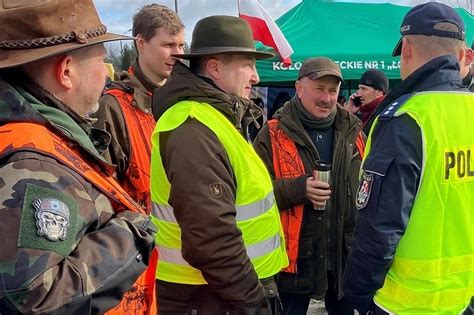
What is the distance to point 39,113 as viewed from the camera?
4.37ft

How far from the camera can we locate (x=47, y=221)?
44.9 inches

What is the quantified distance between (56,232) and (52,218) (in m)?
0.04

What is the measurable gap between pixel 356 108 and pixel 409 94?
3834 millimetres

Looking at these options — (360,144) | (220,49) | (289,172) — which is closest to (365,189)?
(220,49)

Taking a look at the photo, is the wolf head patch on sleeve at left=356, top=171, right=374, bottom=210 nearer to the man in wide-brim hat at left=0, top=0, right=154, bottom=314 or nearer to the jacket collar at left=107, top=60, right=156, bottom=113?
the man in wide-brim hat at left=0, top=0, right=154, bottom=314

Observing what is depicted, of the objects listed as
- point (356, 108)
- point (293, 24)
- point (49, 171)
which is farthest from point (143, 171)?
point (293, 24)

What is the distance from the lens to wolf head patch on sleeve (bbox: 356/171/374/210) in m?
2.15

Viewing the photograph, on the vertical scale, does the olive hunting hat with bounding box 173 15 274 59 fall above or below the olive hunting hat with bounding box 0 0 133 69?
above

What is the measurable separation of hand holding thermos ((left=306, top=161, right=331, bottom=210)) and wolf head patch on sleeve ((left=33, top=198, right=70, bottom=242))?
78.9 inches

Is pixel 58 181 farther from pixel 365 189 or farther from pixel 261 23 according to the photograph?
pixel 261 23

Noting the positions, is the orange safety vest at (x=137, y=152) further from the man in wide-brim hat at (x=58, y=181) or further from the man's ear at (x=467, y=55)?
the man's ear at (x=467, y=55)

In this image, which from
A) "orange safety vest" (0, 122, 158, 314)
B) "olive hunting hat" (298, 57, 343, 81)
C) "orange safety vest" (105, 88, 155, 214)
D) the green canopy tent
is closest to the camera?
"orange safety vest" (0, 122, 158, 314)

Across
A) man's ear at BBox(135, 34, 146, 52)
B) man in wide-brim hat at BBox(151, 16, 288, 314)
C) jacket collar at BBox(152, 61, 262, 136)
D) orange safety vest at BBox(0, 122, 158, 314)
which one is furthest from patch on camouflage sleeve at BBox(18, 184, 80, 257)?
man's ear at BBox(135, 34, 146, 52)

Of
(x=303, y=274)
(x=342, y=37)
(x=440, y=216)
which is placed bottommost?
(x=303, y=274)
